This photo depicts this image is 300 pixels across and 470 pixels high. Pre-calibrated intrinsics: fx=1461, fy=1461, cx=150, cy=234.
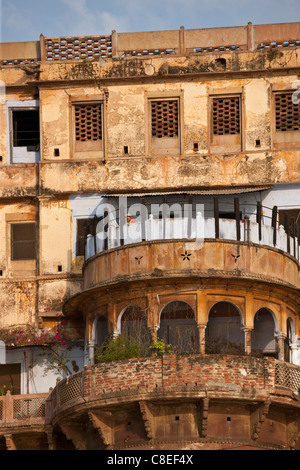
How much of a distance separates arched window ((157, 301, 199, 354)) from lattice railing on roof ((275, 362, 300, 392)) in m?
2.61

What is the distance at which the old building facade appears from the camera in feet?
120

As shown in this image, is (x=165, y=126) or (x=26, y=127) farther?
(x=26, y=127)

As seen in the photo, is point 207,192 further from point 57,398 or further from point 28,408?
point 28,408

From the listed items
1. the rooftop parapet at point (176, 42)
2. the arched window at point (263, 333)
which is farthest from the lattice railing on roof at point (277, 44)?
the arched window at point (263, 333)

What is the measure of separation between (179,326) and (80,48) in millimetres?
9009

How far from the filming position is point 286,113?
137ft

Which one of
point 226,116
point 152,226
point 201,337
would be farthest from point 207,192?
point 201,337

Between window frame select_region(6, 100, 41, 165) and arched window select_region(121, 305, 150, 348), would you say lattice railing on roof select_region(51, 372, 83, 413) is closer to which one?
arched window select_region(121, 305, 150, 348)

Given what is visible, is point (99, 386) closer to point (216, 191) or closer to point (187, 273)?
point (187, 273)

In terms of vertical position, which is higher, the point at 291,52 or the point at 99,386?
the point at 291,52

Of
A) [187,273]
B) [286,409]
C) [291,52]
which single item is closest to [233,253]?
[187,273]

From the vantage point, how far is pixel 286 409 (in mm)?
36844

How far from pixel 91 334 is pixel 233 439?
5421 mm
